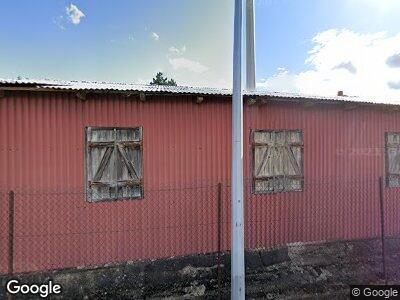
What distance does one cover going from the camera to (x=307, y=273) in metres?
7.27

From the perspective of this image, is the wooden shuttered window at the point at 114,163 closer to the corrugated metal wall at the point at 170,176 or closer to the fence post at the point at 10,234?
the corrugated metal wall at the point at 170,176

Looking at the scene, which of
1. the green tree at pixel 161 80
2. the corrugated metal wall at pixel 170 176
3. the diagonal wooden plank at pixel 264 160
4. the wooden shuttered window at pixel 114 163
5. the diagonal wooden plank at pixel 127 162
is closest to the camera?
the corrugated metal wall at pixel 170 176

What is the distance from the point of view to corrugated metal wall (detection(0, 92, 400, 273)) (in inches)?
241

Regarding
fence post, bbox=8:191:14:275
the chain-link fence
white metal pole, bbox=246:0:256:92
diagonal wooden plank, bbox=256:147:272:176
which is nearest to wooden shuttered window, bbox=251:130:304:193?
diagonal wooden plank, bbox=256:147:272:176

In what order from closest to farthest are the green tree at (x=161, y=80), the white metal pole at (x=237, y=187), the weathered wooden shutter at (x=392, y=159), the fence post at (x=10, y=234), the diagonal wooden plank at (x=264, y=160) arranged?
the white metal pole at (x=237, y=187)
the fence post at (x=10, y=234)
the diagonal wooden plank at (x=264, y=160)
the weathered wooden shutter at (x=392, y=159)
the green tree at (x=161, y=80)

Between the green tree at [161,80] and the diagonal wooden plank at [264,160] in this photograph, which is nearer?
the diagonal wooden plank at [264,160]

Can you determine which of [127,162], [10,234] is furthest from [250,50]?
[10,234]

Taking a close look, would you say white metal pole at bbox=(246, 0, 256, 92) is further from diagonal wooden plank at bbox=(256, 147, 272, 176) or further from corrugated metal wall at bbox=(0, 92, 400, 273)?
diagonal wooden plank at bbox=(256, 147, 272, 176)

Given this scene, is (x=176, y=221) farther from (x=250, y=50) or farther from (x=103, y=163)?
(x=250, y=50)

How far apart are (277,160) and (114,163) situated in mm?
3394

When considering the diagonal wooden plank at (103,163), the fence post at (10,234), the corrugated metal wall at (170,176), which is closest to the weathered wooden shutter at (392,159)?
the corrugated metal wall at (170,176)

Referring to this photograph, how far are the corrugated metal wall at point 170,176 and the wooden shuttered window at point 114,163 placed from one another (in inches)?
5.1

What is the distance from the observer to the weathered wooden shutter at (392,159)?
886 centimetres

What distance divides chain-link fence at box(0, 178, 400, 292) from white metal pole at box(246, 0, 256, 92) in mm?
5484
